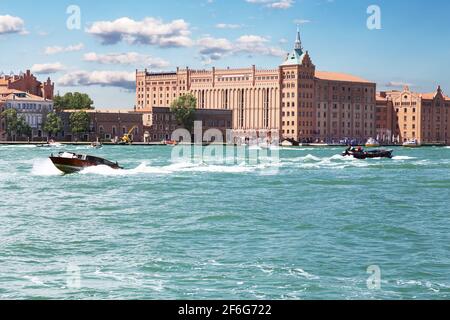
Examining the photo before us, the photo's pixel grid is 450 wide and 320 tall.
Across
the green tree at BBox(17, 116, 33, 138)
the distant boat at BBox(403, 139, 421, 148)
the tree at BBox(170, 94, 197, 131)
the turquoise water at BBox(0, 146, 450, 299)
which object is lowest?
Result: the turquoise water at BBox(0, 146, 450, 299)

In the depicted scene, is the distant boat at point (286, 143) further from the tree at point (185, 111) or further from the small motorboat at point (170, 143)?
the small motorboat at point (170, 143)

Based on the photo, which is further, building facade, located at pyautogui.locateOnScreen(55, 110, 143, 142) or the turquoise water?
building facade, located at pyautogui.locateOnScreen(55, 110, 143, 142)

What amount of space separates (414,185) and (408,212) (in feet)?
60.4

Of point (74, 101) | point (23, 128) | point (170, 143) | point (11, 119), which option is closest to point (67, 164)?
point (11, 119)

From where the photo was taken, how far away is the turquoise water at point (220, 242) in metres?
17.0

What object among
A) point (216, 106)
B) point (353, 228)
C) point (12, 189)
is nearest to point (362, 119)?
point (216, 106)

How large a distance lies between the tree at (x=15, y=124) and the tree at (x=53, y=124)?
3449mm

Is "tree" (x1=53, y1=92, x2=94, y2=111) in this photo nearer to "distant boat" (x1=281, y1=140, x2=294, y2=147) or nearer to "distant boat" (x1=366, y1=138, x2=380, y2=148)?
"distant boat" (x1=281, y1=140, x2=294, y2=147)

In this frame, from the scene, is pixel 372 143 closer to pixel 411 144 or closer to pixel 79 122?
pixel 411 144

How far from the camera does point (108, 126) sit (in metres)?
168

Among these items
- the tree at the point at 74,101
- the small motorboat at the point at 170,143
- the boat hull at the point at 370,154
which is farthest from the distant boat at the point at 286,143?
the boat hull at the point at 370,154

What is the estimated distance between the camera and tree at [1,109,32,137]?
489 ft

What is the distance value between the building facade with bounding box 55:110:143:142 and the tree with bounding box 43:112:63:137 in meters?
5.16

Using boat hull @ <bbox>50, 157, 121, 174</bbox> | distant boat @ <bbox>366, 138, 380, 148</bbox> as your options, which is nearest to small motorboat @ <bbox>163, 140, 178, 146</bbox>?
distant boat @ <bbox>366, 138, 380, 148</bbox>
